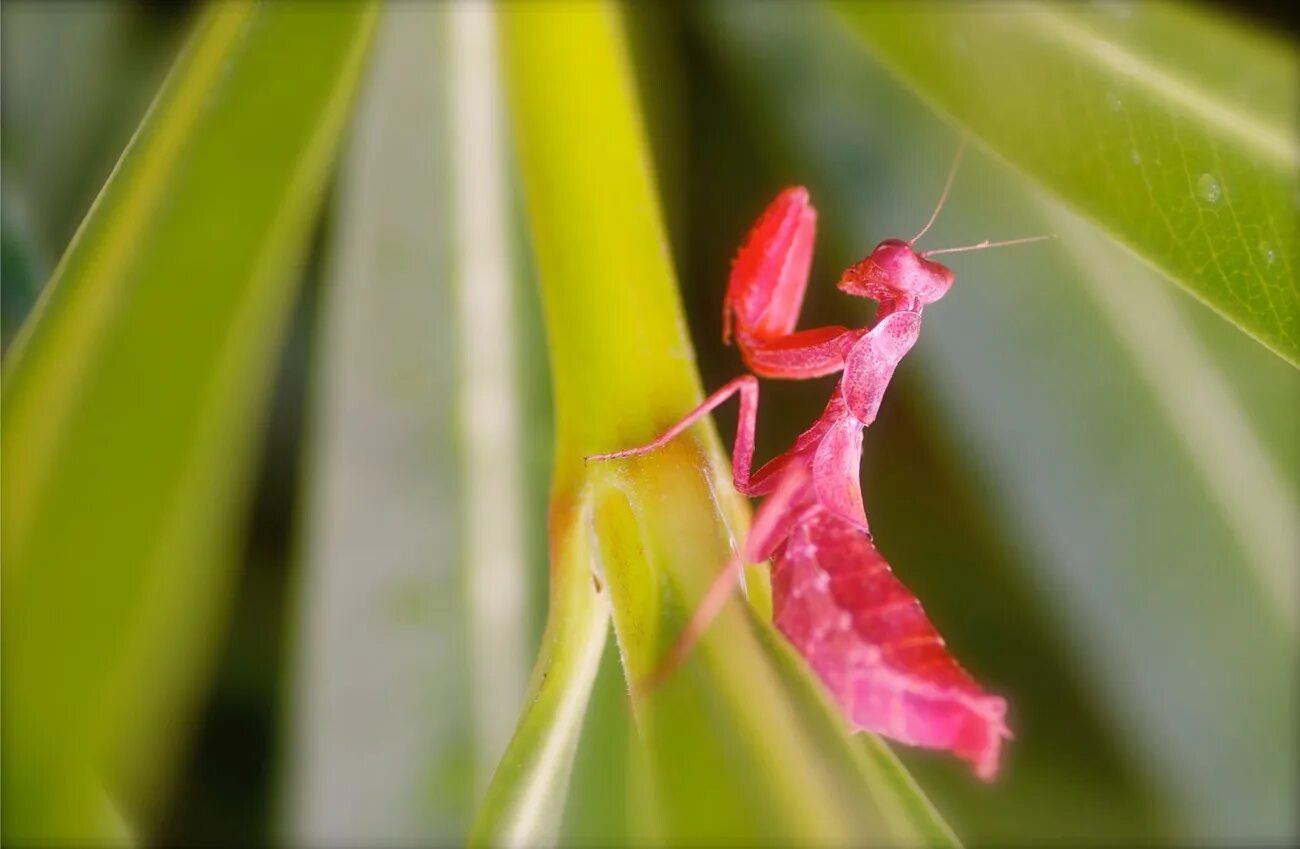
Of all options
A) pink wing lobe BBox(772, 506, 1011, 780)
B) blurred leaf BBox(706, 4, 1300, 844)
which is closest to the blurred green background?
blurred leaf BBox(706, 4, 1300, 844)

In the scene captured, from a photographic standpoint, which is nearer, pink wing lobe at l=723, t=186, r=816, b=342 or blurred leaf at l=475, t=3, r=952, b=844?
blurred leaf at l=475, t=3, r=952, b=844

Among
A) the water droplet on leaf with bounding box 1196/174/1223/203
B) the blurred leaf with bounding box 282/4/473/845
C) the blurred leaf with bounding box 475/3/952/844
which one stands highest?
the water droplet on leaf with bounding box 1196/174/1223/203

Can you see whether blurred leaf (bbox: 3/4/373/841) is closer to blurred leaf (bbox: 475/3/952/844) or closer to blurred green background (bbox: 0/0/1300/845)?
blurred leaf (bbox: 475/3/952/844)

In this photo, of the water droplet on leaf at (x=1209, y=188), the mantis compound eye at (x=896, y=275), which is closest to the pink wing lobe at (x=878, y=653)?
the mantis compound eye at (x=896, y=275)

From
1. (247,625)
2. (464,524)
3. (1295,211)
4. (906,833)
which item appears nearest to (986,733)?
(906,833)

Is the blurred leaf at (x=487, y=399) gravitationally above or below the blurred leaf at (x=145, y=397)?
below

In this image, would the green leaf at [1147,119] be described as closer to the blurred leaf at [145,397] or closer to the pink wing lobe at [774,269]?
the pink wing lobe at [774,269]

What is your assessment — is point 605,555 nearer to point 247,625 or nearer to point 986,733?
point 986,733
